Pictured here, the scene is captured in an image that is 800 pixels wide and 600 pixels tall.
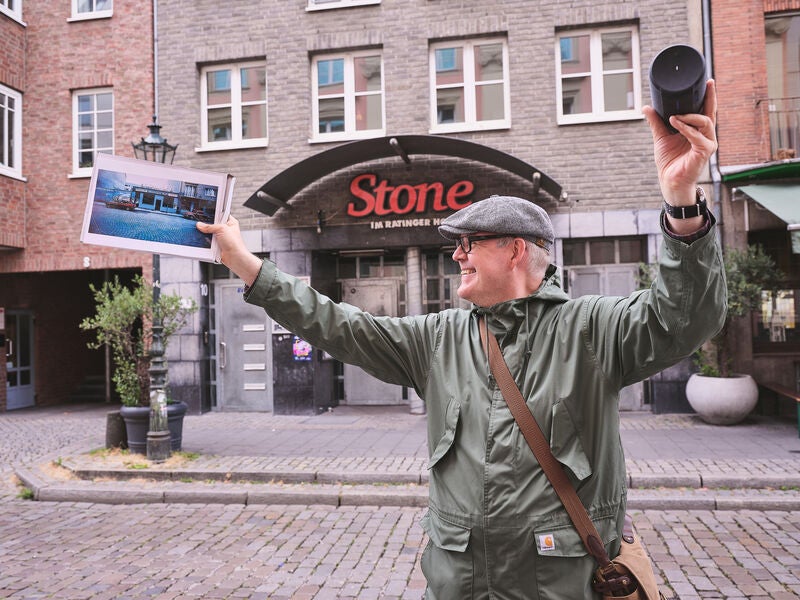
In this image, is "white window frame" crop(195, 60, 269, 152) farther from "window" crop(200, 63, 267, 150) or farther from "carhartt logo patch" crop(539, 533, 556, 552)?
"carhartt logo patch" crop(539, 533, 556, 552)

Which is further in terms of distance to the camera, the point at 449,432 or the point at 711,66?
the point at 711,66

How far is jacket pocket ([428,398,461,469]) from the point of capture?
1.97 meters

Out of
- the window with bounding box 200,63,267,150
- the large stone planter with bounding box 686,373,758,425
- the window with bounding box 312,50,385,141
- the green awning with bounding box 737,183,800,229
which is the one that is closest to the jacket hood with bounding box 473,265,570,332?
the green awning with bounding box 737,183,800,229

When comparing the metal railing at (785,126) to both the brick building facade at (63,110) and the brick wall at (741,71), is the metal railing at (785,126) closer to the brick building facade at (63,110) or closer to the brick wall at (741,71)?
the brick wall at (741,71)

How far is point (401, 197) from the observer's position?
11.9 meters

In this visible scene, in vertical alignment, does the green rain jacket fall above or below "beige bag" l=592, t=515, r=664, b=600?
above

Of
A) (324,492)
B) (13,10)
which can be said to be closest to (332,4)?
(13,10)

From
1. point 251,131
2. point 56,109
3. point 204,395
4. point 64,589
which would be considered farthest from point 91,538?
point 56,109

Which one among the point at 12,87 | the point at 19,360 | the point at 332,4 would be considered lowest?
the point at 19,360

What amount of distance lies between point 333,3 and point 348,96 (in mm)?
1776

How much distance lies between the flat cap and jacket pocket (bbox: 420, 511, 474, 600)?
0.90 metres

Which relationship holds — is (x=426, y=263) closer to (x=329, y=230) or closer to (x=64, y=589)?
(x=329, y=230)

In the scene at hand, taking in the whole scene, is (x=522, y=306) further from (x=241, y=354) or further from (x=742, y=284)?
(x=241, y=354)

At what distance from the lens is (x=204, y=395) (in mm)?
12781
